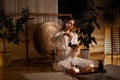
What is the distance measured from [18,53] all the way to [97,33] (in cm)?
263

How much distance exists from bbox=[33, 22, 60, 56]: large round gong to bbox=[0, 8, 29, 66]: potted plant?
528 mm

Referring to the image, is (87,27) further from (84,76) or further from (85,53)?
(84,76)

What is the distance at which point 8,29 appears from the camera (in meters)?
5.94

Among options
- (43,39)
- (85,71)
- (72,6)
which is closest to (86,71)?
(85,71)

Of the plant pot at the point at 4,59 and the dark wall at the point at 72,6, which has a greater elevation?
the dark wall at the point at 72,6

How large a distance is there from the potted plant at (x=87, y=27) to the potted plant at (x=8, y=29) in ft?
5.06

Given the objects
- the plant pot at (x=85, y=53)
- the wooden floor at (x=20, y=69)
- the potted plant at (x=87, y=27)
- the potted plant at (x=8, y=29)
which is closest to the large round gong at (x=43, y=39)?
the wooden floor at (x=20, y=69)

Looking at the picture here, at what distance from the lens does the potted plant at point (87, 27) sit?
22.2 feet

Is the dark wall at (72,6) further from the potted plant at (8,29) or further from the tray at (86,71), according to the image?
the tray at (86,71)

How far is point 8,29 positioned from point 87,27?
2106mm

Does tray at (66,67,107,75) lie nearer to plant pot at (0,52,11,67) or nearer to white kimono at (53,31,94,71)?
white kimono at (53,31,94,71)

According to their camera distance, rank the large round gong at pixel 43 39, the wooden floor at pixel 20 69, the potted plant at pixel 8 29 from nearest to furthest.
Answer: the wooden floor at pixel 20 69, the potted plant at pixel 8 29, the large round gong at pixel 43 39

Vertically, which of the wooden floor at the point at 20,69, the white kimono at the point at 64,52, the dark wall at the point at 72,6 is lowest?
the wooden floor at the point at 20,69

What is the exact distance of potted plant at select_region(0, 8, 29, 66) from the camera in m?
5.90
